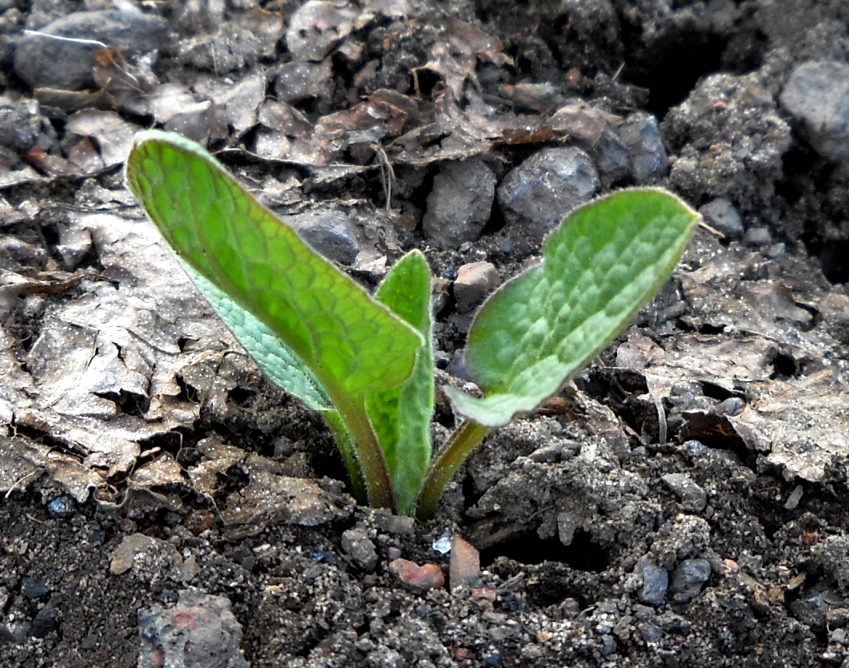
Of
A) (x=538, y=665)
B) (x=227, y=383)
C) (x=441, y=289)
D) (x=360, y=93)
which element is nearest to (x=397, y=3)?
(x=360, y=93)

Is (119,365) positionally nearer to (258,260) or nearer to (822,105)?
(258,260)

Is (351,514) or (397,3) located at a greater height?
(397,3)

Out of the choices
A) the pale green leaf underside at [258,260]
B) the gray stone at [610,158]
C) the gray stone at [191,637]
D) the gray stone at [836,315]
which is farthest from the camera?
the gray stone at [610,158]

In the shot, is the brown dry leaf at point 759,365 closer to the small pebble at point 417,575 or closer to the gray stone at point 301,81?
the small pebble at point 417,575

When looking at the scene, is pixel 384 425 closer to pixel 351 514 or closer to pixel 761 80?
pixel 351 514

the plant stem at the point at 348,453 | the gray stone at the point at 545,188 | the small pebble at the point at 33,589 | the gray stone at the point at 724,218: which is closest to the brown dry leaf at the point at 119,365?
the small pebble at the point at 33,589

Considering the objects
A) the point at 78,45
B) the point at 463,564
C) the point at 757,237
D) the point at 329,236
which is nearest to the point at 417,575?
the point at 463,564
